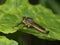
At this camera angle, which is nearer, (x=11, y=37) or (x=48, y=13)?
(x=11, y=37)

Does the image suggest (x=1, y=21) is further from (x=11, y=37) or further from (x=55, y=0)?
(x=55, y=0)

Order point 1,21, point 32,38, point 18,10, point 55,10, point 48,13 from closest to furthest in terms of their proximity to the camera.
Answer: point 1,21 → point 18,10 → point 48,13 → point 32,38 → point 55,10

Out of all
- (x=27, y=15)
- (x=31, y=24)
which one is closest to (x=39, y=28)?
(x=31, y=24)

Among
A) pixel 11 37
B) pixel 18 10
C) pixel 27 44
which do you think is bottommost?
pixel 27 44

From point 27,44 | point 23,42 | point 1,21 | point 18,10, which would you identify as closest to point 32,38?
point 27,44

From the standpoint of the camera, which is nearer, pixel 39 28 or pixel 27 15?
pixel 39 28

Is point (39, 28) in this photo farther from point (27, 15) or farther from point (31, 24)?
point (27, 15)

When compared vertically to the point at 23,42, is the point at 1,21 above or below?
above

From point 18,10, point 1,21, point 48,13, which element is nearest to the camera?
point 1,21
